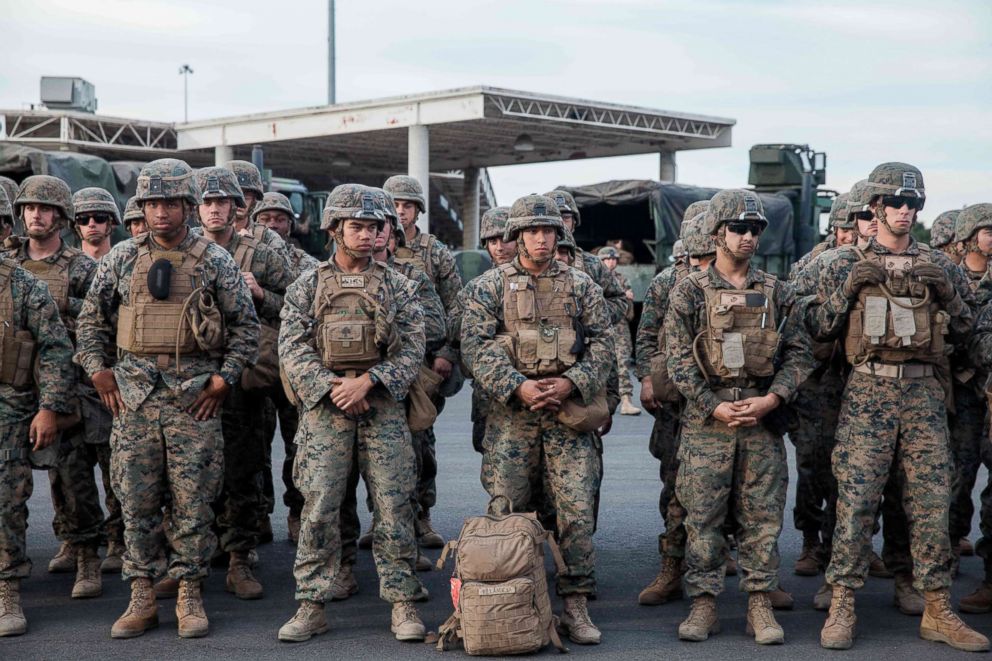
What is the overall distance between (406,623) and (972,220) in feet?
13.2

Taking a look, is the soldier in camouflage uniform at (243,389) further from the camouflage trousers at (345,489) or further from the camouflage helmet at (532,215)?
the camouflage helmet at (532,215)

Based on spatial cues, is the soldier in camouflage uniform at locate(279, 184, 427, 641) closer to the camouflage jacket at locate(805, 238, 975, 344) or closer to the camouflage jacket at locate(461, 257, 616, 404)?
the camouflage jacket at locate(461, 257, 616, 404)

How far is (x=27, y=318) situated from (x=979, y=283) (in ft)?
17.2

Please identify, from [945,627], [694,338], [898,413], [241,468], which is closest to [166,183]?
[241,468]

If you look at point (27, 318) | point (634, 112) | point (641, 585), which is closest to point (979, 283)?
point (641, 585)

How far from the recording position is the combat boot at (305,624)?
218 inches

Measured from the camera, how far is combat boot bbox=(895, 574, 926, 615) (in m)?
6.04

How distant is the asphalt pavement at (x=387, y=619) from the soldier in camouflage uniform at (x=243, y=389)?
0.41m

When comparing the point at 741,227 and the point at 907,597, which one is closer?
the point at 741,227

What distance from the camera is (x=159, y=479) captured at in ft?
18.9

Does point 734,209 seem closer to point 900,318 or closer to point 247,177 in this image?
point 900,318

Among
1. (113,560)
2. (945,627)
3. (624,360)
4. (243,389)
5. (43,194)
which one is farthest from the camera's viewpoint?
(624,360)

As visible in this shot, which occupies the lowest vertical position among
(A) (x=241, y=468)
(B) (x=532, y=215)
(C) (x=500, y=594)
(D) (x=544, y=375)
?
(C) (x=500, y=594)

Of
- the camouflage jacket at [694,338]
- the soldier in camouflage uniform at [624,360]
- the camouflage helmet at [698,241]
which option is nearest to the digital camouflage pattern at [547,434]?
the camouflage jacket at [694,338]
